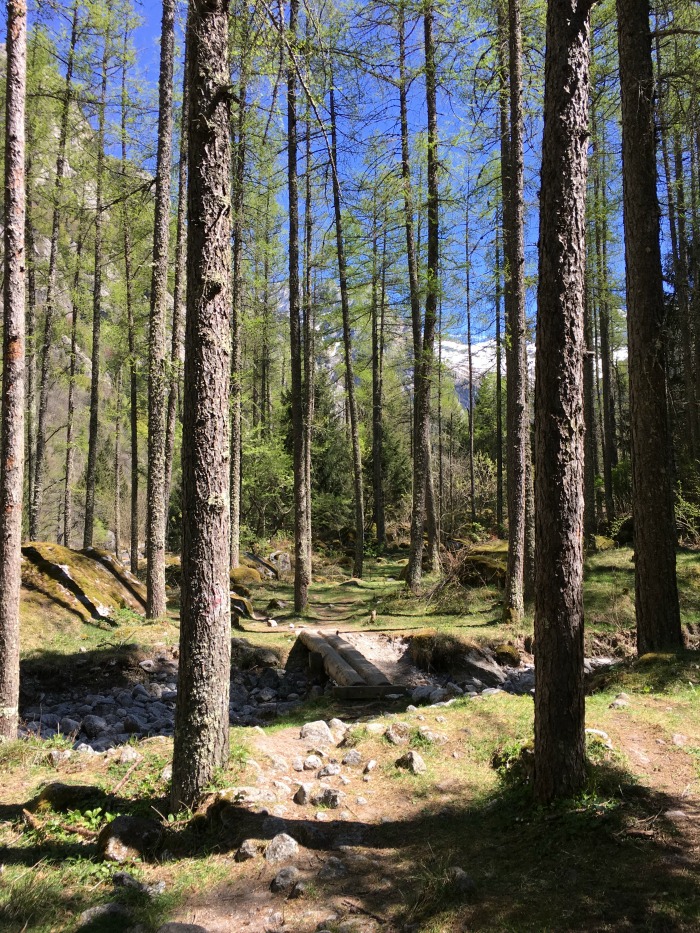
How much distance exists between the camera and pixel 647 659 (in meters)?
6.51

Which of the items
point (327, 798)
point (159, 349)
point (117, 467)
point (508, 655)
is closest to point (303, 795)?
point (327, 798)

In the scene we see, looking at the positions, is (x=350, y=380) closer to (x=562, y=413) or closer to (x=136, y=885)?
(x=562, y=413)

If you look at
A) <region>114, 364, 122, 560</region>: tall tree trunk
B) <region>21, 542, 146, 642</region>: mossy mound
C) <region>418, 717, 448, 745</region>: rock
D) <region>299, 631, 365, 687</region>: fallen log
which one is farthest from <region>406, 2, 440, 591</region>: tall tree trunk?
<region>114, 364, 122, 560</region>: tall tree trunk

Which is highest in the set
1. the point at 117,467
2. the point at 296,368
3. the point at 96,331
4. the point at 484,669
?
the point at 96,331

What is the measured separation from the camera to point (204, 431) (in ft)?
13.1

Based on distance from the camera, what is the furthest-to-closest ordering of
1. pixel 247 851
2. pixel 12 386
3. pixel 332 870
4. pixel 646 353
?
pixel 646 353
pixel 12 386
pixel 247 851
pixel 332 870

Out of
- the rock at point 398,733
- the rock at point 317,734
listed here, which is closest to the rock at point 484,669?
the rock at point 398,733

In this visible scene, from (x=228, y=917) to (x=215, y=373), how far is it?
3.08 metres

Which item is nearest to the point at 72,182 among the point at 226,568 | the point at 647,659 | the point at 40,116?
the point at 40,116

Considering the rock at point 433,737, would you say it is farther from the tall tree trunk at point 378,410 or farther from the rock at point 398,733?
the tall tree trunk at point 378,410

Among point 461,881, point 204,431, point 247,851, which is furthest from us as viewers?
point 204,431

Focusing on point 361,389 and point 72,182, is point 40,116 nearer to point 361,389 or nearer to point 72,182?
point 72,182

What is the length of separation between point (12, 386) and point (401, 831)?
17.4 feet

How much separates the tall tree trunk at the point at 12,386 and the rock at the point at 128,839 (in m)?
2.66
